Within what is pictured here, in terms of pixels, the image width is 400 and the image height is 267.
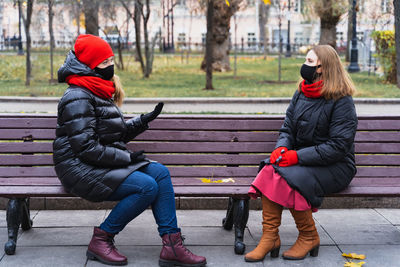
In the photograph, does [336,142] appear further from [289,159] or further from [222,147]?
[222,147]

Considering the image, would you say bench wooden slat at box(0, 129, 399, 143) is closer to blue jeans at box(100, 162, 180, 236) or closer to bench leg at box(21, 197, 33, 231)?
blue jeans at box(100, 162, 180, 236)

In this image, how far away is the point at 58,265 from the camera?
12.6 feet

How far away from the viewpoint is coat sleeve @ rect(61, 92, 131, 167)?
3750 mm

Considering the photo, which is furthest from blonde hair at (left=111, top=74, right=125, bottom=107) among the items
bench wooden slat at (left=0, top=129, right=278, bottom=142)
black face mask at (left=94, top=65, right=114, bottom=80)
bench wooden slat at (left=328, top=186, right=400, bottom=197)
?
bench wooden slat at (left=328, top=186, right=400, bottom=197)

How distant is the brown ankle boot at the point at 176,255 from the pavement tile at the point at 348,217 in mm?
1379

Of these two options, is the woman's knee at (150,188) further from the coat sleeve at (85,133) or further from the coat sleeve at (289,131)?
the coat sleeve at (289,131)

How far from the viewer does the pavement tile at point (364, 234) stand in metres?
4.35

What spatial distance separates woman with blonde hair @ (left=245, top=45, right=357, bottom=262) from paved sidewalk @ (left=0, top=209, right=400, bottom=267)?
190 mm

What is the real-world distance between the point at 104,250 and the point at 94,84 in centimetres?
105

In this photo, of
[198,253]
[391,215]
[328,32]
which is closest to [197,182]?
[198,253]

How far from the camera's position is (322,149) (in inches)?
154

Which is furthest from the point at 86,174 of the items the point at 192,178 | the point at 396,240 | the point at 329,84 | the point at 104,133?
the point at 396,240

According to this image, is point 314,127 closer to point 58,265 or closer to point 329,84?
point 329,84

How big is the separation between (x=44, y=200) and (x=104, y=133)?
1379mm
